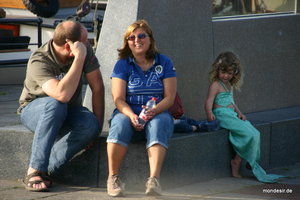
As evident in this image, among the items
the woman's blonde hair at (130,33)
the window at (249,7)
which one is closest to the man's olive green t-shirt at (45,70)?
the woman's blonde hair at (130,33)

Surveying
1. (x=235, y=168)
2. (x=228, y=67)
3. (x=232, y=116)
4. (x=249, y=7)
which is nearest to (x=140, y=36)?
(x=228, y=67)

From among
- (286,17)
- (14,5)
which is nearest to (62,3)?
(14,5)

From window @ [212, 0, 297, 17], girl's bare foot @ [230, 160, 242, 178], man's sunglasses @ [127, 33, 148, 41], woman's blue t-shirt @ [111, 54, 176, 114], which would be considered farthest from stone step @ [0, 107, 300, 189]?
window @ [212, 0, 297, 17]

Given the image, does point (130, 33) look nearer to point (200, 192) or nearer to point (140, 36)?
point (140, 36)

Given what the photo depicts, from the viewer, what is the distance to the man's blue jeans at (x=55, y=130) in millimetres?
5816

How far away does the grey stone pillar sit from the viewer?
6.84 metres

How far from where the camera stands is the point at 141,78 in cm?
614

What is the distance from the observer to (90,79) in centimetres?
620

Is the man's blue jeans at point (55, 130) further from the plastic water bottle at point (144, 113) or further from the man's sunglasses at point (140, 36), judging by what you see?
the man's sunglasses at point (140, 36)

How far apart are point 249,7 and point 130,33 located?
2803mm

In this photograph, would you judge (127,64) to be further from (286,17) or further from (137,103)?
(286,17)

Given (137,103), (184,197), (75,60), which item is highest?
(75,60)

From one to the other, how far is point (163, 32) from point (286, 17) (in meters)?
2.45

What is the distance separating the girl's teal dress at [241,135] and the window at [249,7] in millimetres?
1359
